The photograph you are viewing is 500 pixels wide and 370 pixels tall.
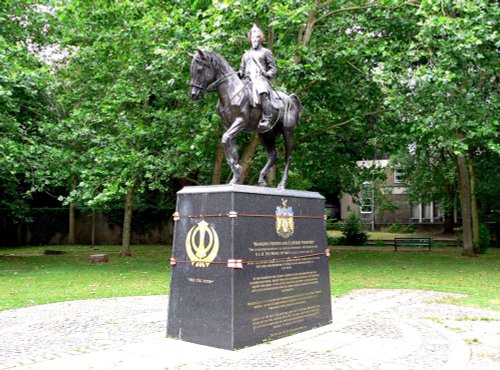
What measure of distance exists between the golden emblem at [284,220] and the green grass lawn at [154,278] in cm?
489

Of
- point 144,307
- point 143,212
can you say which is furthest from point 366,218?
point 144,307

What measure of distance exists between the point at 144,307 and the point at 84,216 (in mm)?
28378

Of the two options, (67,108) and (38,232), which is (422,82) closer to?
(67,108)

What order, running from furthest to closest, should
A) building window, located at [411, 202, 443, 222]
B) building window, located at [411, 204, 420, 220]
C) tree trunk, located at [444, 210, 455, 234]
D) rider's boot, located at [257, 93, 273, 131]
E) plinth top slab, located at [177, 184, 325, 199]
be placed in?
building window, located at [411, 204, 420, 220] < building window, located at [411, 202, 443, 222] < tree trunk, located at [444, 210, 455, 234] < rider's boot, located at [257, 93, 273, 131] < plinth top slab, located at [177, 184, 325, 199]

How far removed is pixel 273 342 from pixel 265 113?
12.7 ft

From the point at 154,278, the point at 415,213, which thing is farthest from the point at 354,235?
the point at 415,213

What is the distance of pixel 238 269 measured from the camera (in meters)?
A: 7.62

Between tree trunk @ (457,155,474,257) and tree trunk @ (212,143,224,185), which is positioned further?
tree trunk @ (457,155,474,257)

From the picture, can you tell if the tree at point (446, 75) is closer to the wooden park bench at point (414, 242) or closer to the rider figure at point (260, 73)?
the rider figure at point (260, 73)

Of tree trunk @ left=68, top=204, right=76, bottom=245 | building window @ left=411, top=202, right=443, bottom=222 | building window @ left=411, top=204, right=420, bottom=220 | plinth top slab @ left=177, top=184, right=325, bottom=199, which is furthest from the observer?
building window @ left=411, top=204, right=420, bottom=220

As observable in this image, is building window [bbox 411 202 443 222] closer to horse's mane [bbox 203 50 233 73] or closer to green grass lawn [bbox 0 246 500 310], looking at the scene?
green grass lawn [bbox 0 246 500 310]

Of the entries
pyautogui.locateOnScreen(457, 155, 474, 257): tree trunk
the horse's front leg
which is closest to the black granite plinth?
the horse's front leg

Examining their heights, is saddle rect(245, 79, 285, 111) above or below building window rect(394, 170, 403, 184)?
below

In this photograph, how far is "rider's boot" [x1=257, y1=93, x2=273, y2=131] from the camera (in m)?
8.96
